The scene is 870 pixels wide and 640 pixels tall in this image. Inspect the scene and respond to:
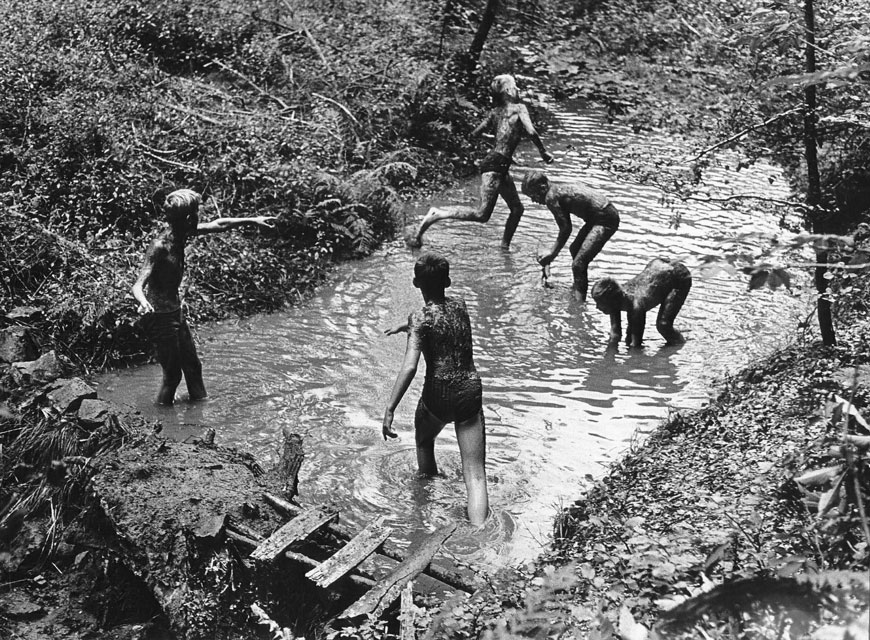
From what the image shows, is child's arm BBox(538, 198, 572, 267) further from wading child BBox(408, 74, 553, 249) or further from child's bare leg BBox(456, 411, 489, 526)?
child's bare leg BBox(456, 411, 489, 526)

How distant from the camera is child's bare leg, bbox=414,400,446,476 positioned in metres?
6.56

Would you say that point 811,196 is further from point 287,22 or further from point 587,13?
point 587,13

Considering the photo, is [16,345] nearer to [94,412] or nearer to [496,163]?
[94,412]

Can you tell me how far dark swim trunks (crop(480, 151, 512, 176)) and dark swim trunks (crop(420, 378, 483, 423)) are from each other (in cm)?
575

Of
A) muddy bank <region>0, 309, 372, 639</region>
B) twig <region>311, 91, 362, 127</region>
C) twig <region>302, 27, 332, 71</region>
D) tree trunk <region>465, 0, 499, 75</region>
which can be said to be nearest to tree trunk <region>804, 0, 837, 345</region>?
muddy bank <region>0, 309, 372, 639</region>

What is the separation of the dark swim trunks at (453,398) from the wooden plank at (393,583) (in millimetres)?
1153

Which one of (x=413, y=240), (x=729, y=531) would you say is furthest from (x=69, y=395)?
(x=413, y=240)

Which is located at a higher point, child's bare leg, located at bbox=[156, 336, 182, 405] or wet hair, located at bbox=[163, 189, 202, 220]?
wet hair, located at bbox=[163, 189, 202, 220]

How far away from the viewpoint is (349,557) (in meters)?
5.08

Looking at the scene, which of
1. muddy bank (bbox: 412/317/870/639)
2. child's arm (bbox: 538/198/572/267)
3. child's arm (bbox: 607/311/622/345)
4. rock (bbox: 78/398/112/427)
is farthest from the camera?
child's arm (bbox: 538/198/572/267)

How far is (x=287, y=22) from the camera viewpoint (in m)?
16.7


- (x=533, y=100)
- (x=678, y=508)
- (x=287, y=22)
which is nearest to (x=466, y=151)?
(x=533, y=100)

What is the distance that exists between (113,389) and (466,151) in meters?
8.34

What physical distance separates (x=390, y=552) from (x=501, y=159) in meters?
7.24
